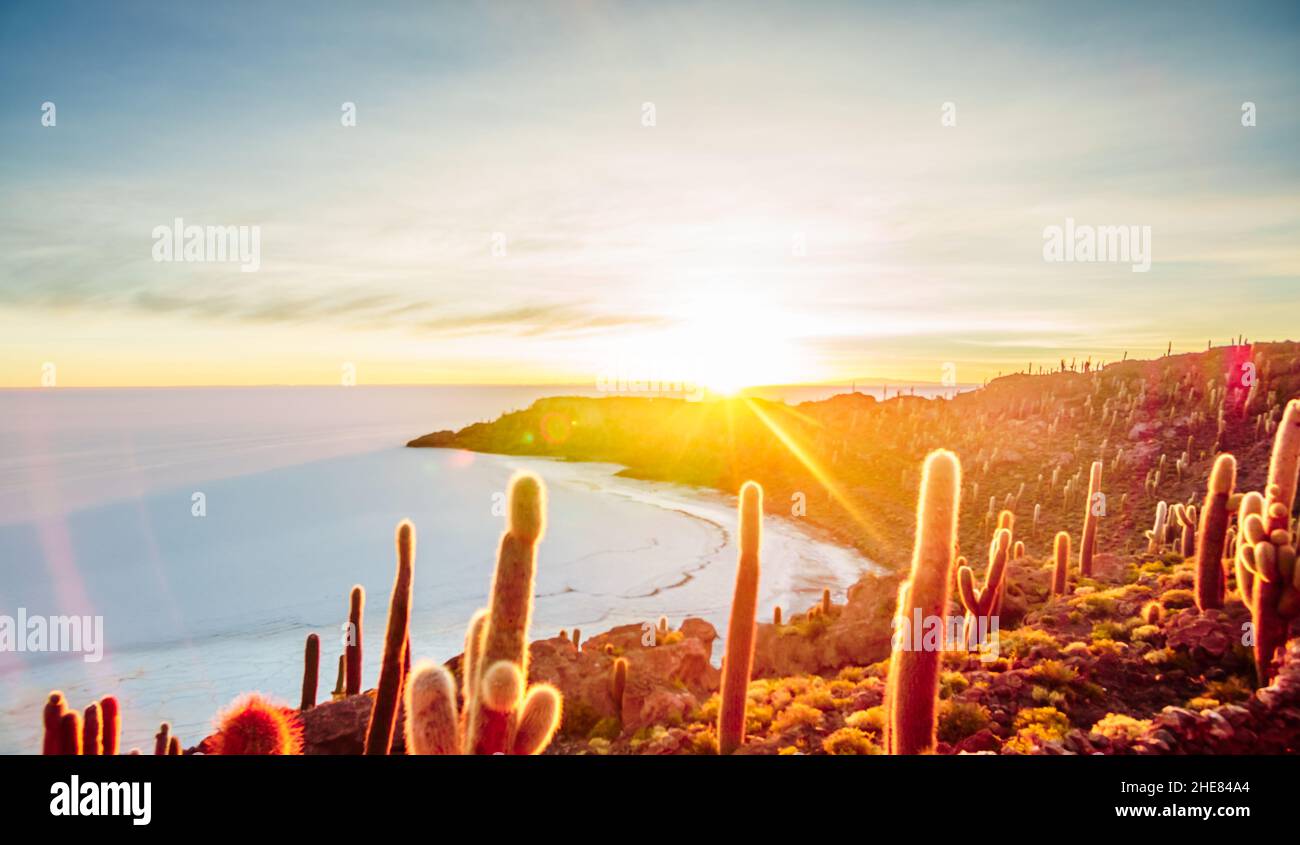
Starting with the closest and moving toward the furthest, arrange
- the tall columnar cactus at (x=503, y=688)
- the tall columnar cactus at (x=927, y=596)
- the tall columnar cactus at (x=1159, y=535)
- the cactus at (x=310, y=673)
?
the tall columnar cactus at (x=503, y=688), the tall columnar cactus at (x=927, y=596), the cactus at (x=310, y=673), the tall columnar cactus at (x=1159, y=535)

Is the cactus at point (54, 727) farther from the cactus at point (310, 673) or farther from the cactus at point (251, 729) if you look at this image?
the cactus at point (310, 673)

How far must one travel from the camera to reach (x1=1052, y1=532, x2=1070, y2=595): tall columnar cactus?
1179cm

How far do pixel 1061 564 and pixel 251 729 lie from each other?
44.8 ft

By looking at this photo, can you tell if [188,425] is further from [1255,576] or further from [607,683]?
[1255,576]

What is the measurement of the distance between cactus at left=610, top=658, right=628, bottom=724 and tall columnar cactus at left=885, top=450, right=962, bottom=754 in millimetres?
6444

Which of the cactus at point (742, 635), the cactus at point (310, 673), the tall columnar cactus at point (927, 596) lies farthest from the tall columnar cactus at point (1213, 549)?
the cactus at point (310, 673)

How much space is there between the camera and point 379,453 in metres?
60.2

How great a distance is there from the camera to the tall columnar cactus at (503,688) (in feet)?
8.78

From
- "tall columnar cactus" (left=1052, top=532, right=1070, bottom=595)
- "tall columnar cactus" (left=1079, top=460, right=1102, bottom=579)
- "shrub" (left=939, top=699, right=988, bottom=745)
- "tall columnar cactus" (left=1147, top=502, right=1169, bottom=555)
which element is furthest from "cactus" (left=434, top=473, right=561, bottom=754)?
"tall columnar cactus" (left=1147, top=502, right=1169, bottom=555)

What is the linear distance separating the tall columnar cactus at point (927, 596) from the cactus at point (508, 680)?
7.23 feet

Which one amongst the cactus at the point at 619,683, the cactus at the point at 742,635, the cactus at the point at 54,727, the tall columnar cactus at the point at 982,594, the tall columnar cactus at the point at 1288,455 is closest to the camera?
the cactus at the point at 54,727

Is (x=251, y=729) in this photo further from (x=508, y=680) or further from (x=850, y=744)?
(x=850, y=744)
